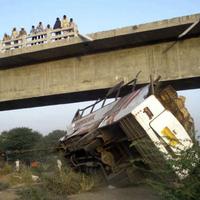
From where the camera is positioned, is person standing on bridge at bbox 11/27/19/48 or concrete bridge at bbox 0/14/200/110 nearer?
concrete bridge at bbox 0/14/200/110

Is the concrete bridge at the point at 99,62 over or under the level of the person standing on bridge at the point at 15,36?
under

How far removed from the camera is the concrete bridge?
18422 mm

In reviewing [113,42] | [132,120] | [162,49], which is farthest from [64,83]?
[132,120]

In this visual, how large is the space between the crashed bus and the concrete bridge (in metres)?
5.06

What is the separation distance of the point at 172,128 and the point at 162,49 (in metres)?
9.83

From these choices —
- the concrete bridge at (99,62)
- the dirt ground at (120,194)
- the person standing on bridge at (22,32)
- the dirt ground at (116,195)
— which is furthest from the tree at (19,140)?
the dirt ground at (120,194)

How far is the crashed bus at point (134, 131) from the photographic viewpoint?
30.9 feet

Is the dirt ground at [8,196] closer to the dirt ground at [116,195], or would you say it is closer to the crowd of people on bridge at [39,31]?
the dirt ground at [116,195]

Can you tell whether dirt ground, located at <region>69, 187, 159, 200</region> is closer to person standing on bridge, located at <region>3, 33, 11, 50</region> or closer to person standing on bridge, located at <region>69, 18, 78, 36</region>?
person standing on bridge, located at <region>69, 18, 78, 36</region>

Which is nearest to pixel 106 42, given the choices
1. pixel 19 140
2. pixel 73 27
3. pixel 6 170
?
pixel 73 27

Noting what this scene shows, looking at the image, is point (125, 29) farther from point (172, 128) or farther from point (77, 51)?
point (172, 128)

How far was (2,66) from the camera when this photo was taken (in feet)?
76.0

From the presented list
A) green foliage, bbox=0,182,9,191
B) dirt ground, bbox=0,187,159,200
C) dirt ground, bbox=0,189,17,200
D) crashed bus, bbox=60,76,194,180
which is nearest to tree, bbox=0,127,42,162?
green foliage, bbox=0,182,9,191

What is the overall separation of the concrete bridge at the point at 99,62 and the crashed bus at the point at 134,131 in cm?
506
